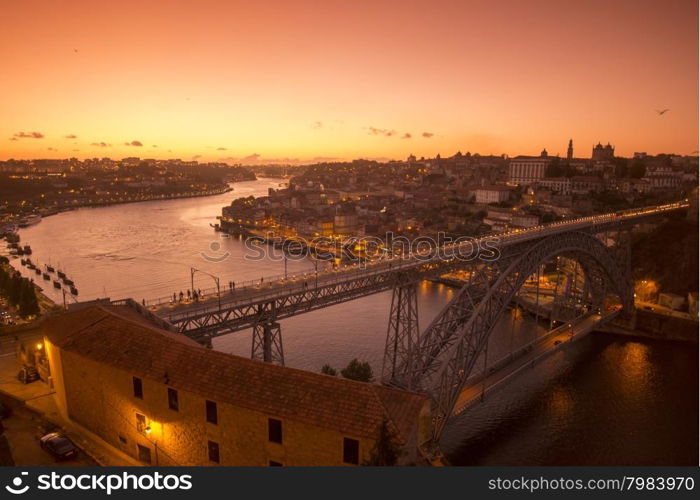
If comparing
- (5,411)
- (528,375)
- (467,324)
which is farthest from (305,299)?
(528,375)

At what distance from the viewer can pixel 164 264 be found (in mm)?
41156

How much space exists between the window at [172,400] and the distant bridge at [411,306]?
12.0 feet

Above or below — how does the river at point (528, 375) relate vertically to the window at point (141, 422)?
below

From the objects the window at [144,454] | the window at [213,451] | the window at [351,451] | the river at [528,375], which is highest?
the window at [351,451]

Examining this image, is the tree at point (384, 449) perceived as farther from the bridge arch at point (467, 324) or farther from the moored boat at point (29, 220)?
the moored boat at point (29, 220)

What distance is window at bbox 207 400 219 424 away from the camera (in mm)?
7406

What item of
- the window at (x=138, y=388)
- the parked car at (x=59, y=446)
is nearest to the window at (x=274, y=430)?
the window at (x=138, y=388)

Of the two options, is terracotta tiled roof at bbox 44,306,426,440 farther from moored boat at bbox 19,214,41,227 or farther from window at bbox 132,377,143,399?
moored boat at bbox 19,214,41,227

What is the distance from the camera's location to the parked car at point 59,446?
27.4ft

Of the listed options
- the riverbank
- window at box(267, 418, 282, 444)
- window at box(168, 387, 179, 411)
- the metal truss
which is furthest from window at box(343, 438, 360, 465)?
the riverbank

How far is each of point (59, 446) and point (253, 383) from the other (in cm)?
391

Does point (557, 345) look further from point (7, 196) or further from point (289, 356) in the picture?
point (7, 196)

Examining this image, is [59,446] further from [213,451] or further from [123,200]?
[123,200]

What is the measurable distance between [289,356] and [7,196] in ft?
287
